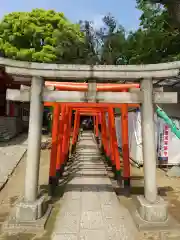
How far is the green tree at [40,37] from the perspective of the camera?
66.6 feet

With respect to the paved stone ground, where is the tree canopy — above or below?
above

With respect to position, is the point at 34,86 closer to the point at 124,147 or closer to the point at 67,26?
the point at 124,147

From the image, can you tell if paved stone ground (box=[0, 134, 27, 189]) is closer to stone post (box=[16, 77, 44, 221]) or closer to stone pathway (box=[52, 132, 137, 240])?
stone pathway (box=[52, 132, 137, 240])

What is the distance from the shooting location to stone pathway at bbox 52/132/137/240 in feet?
14.3

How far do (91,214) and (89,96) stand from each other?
2.53m

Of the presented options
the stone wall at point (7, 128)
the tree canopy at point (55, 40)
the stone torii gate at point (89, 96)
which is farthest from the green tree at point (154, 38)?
the stone wall at point (7, 128)

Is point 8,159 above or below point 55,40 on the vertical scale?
below

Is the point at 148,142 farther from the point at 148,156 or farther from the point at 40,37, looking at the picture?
the point at 40,37

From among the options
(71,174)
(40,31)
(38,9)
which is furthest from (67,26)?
(71,174)

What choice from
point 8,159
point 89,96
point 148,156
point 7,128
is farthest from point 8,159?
point 148,156

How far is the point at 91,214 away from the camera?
5.29 m

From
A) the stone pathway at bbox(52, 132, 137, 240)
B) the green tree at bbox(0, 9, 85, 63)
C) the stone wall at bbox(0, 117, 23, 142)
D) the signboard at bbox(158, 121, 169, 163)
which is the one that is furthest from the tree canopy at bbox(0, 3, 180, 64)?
the stone pathway at bbox(52, 132, 137, 240)

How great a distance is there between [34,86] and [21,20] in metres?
19.8

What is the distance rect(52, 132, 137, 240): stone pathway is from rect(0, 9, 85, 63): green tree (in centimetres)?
1413
